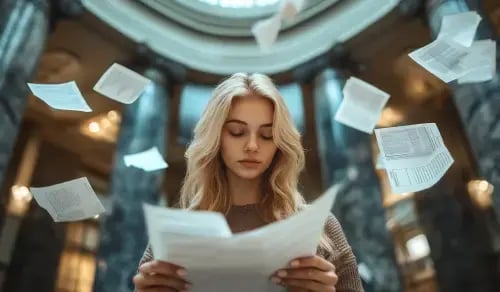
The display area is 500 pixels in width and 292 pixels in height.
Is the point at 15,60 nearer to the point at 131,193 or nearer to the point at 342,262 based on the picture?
the point at 131,193

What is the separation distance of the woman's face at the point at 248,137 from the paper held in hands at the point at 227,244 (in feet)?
1.66

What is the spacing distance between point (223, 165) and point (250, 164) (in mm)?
188

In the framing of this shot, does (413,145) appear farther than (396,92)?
No

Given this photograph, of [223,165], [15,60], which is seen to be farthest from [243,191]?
[15,60]

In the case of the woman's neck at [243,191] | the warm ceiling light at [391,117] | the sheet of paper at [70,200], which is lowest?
the woman's neck at [243,191]

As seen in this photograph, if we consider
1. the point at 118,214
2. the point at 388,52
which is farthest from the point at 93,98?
the point at 388,52

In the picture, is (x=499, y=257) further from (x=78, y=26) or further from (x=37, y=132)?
(x=37, y=132)

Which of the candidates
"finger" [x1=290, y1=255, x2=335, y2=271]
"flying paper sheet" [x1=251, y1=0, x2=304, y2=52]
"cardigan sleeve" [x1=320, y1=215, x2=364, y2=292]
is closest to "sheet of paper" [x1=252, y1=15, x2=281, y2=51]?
"flying paper sheet" [x1=251, y1=0, x2=304, y2=52]

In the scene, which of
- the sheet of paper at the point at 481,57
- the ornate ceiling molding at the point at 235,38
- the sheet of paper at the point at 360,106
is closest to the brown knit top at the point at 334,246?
the sheet of paper at the point at 360,106

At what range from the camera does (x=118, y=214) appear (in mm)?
6531

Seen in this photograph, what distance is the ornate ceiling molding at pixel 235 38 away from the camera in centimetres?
835

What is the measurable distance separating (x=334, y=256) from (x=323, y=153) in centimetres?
611

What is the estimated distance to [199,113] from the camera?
30.2 ft

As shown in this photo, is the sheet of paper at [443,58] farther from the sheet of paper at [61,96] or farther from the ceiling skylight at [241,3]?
the ceiling skylight at [241,3]
